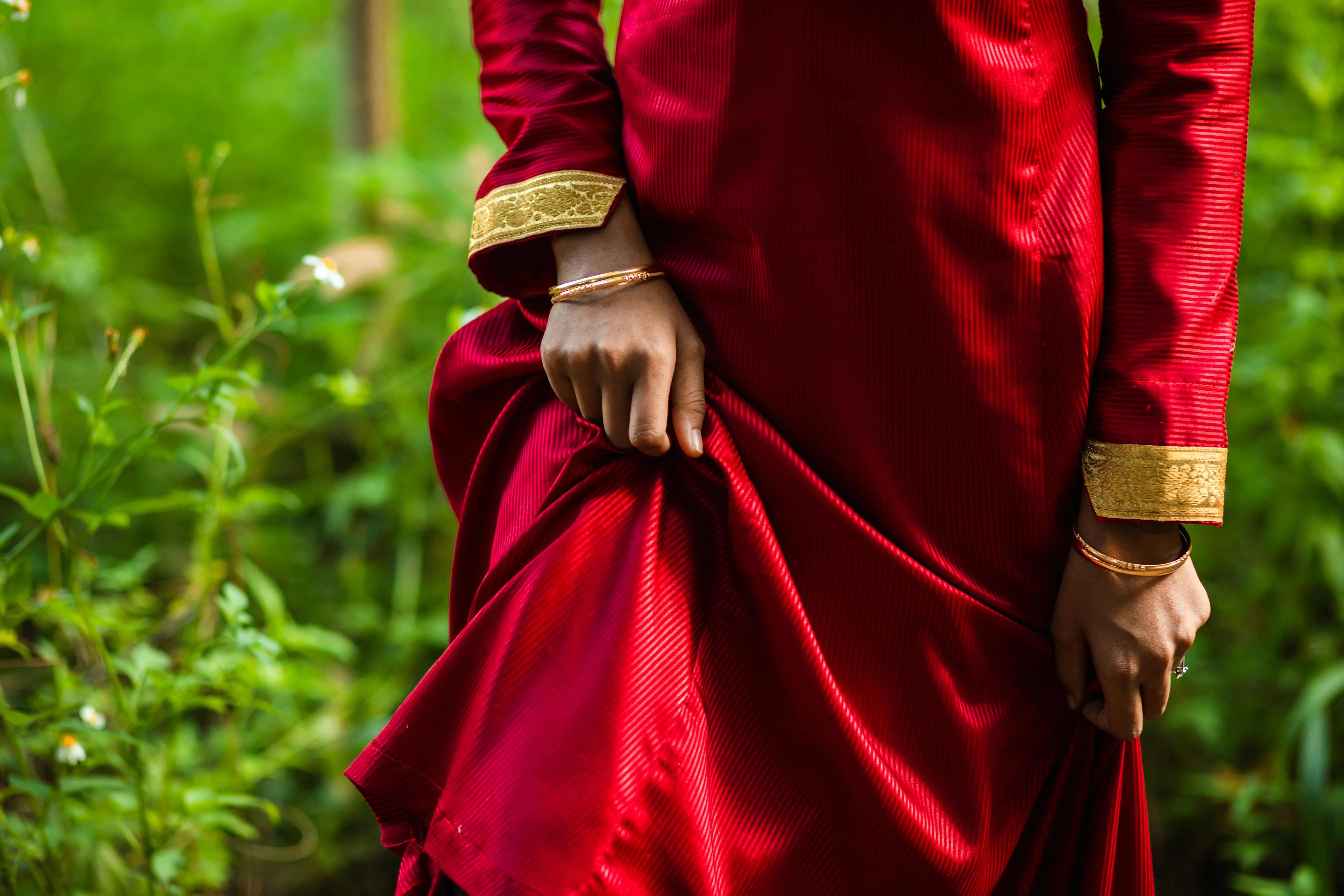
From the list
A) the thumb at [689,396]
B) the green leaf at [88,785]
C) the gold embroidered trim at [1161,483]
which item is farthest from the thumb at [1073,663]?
the green leaf at [88,785]

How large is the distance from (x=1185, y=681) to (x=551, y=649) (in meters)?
1.58

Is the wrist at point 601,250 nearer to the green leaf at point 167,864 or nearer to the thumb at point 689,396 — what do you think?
the thumb at point 689,396

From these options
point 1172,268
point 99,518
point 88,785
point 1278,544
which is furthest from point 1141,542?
point 1278,544

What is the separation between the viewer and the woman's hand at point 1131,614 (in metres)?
0.75

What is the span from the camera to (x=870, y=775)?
2.38 feet

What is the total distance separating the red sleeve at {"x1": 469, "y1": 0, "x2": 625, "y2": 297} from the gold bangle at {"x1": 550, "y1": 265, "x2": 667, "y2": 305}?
0.14 ft

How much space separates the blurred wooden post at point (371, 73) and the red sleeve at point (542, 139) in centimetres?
190

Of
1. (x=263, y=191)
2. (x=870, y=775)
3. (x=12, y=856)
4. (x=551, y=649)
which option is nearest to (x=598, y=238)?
(x=551, y=649)

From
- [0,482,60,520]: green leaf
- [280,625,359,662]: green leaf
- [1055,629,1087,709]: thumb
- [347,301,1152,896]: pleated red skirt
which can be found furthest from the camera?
[280,625,359,662]: green leaf

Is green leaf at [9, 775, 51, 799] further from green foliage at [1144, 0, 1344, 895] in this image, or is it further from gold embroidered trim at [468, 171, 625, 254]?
green foliage at [1144, 0, 1344, 895]

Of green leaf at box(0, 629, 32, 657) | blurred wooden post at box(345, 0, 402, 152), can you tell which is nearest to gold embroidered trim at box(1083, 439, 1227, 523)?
green leaf at box(0, 629, 32, 657)

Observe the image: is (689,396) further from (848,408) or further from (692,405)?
(848,408)

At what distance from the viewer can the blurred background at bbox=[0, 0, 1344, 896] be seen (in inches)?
44.5

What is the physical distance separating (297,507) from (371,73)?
1.62 meters
